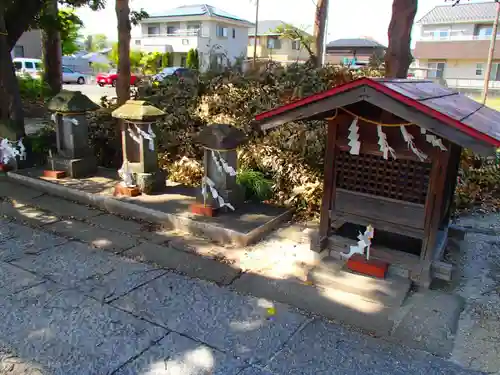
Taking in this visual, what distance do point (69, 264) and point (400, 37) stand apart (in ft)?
18.6

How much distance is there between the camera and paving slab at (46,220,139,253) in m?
5.60

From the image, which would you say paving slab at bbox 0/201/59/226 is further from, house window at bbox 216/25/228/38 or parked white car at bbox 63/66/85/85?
house window at bbox 216/25/228/38

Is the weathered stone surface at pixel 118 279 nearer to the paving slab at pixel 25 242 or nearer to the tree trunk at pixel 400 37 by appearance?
the paving slab at pixel 25 242

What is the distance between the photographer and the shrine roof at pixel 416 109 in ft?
11.7

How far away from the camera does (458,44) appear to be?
3812cm

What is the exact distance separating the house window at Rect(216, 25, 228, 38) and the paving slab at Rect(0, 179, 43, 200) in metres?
39.4

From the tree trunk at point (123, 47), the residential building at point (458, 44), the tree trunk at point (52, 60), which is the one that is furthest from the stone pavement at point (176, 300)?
the residential building at point (458, 44)

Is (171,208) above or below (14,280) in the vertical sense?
above

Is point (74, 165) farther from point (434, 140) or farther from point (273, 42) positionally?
point (273, 42)

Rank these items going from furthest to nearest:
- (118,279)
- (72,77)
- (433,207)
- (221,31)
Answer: (221,31)
(72,77)
(118,279)
(433,207)

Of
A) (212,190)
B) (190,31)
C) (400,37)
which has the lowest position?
(212,190)

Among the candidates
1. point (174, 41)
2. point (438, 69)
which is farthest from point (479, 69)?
point (174, 41)

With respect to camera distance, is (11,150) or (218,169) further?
(11,150)

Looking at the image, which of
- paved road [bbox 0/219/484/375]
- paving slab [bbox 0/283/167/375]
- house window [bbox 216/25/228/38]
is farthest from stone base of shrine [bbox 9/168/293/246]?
house window [bbox 216/25/228/38]
